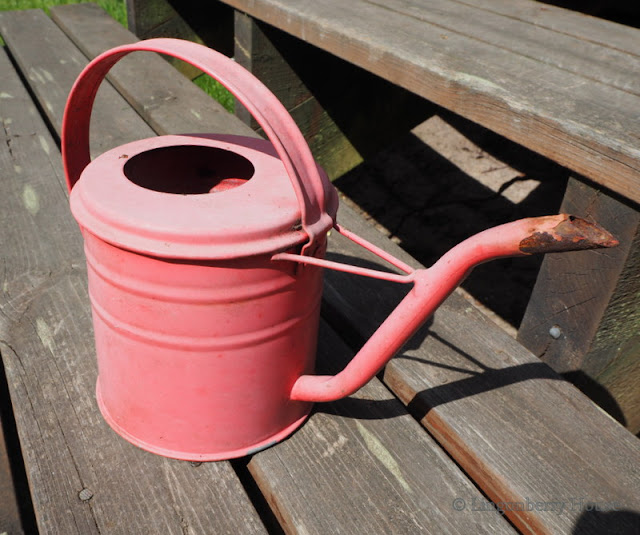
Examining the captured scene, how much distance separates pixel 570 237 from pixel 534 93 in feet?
2.37

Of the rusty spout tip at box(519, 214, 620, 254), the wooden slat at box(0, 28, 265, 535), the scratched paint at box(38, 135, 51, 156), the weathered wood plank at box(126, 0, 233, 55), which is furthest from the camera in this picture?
the weathered wood plank at box(126, 0, 233, 55)

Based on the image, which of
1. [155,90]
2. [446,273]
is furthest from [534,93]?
[155,90]

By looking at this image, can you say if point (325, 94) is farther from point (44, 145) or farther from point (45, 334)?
point (45, 334)

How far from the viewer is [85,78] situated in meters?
1.09

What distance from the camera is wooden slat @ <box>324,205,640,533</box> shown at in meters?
1.06

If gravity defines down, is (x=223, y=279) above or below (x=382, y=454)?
above

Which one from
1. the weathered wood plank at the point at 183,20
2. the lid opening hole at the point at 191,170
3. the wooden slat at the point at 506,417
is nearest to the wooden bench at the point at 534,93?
the wooden slat at the point at 506,417

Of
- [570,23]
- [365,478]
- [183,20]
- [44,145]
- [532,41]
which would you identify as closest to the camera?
[365,478]

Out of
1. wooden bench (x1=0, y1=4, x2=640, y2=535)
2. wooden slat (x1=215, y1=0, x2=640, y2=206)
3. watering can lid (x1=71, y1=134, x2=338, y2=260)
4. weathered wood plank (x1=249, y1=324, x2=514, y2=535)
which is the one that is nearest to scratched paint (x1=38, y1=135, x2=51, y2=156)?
wooden bench (x1=0, y1=4, x2=640, y2=535)

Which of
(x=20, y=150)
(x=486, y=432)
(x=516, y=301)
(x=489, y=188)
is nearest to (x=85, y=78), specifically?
(x=486, y=432)

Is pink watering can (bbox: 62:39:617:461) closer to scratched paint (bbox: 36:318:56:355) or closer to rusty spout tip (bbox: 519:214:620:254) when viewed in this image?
rusty spout tip (bbox: 519:214:620:254)

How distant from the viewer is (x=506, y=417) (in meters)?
1.19

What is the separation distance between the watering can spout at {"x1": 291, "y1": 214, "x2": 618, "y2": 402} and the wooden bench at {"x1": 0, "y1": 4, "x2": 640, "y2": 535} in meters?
0.12

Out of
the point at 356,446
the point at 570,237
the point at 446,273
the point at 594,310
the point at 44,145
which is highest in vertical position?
the point at 570,237
